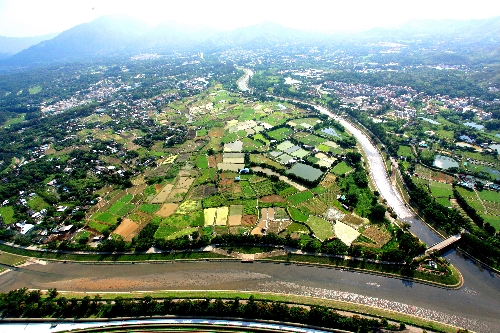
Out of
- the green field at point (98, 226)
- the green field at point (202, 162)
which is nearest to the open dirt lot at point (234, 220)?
the green field at point (202, 162)

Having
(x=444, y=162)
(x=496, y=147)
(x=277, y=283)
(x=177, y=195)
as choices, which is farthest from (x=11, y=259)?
(x=496, y=147)

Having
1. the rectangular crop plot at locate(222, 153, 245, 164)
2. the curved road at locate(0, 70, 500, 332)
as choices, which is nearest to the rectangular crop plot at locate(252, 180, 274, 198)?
the rectangular crop plot at locate(222, 153, 245, 164)

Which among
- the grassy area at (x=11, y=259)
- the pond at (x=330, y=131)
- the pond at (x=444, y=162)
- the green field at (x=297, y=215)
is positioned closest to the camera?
the grassy area at (x=11, y=259)

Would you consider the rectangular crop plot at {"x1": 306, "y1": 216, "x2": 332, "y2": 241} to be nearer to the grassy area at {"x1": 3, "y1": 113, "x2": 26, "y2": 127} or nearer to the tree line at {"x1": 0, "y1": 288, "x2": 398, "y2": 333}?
the tree line at {"x1": 0, "y1": 288, "x2": 398, "y2": 333}

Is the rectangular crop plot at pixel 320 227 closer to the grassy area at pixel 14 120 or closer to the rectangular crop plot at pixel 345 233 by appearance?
the rectangular crop plot at pixel 345 233

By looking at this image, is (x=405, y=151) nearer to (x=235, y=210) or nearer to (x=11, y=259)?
(x=235, y=210)

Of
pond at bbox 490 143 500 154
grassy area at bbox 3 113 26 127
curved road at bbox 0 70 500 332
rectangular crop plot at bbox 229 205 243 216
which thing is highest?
grassy area at bbox 3 113 26 127

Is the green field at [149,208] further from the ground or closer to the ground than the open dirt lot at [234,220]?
further from the ground
